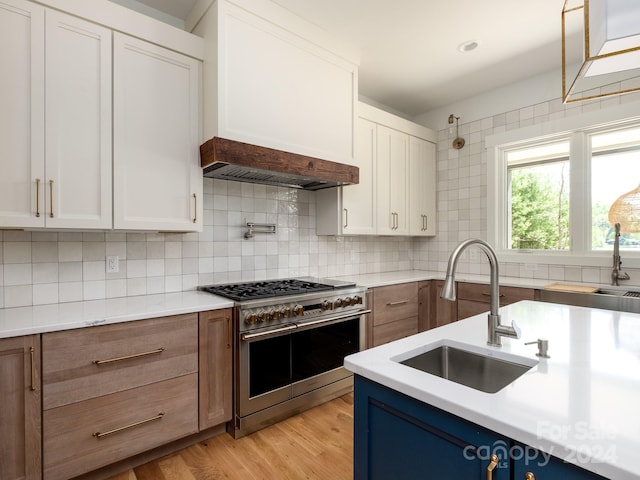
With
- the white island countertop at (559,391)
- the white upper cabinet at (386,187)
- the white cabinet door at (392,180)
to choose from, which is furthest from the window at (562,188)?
the white island countertop at (559,391)

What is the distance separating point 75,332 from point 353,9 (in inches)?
100

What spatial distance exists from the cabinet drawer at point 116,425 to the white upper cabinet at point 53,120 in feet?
3.01

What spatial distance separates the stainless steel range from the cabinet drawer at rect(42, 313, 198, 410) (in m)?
0.32

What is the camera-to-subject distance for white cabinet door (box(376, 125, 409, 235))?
337 centimetres

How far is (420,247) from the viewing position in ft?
13.8

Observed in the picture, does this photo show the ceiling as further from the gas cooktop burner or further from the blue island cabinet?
the blue island cabinet

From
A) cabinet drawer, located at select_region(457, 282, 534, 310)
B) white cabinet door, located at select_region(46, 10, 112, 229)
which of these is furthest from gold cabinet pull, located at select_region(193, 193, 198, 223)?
cabinet drawer, located at select_region(457, 282, 534, 310)

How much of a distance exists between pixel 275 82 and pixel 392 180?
1642 mm

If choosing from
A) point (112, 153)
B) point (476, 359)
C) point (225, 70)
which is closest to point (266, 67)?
point (225, 70)

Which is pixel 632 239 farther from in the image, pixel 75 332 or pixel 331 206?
pixel 75 332

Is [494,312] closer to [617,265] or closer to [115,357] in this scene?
[115,357]

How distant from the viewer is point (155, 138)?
2014 millimetres

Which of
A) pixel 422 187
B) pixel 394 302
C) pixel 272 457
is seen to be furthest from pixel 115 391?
pixel 422 187

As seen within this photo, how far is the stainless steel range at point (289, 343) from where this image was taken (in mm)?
2094
